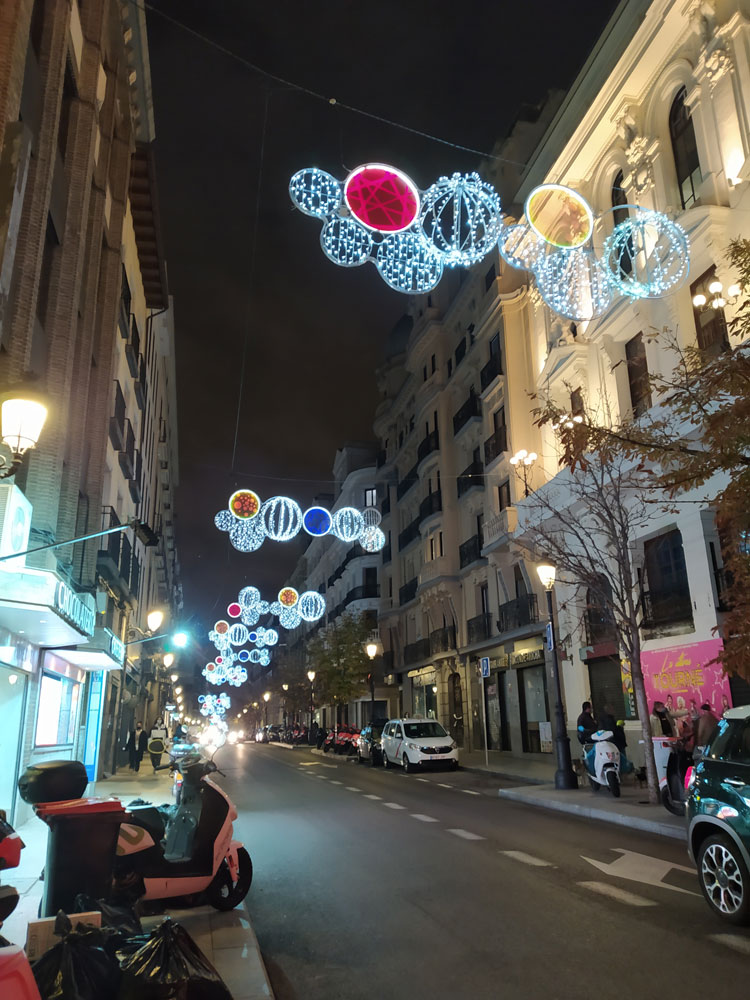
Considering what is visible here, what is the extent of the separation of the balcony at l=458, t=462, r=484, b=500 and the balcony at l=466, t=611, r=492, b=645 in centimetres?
599

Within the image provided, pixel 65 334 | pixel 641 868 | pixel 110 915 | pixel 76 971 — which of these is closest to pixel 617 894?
pixel 641 868

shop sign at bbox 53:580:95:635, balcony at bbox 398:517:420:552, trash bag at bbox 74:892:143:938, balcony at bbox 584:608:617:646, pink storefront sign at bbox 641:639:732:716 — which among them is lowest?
trash bag at bbox 74:892:143:938

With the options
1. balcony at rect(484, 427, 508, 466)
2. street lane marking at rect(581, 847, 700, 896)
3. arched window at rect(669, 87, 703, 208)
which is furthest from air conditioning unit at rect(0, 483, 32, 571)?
balcony at rect(484, 427, 508, 466)

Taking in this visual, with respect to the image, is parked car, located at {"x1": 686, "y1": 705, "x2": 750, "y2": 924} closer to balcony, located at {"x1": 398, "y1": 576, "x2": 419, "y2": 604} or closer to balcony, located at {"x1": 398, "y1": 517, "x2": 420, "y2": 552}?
balcony, located at {"x1": 398, "y1": 576, "x2": 419, "y2": 604}

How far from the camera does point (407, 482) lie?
45594mm

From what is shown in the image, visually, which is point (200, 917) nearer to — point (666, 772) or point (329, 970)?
point (329, 970)

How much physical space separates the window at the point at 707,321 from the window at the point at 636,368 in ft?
7.76

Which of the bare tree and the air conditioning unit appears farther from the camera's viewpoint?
the bare tree

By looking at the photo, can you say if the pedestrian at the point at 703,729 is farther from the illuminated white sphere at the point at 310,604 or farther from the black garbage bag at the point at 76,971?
the illuminated white sphere at the point at 310,604

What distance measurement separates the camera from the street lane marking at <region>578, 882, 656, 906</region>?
22.1 feet

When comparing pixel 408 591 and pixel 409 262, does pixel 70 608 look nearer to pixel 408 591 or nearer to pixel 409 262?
pixel 409 262

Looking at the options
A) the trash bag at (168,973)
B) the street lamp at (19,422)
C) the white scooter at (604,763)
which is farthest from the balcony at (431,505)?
the trash bag at (168,973)

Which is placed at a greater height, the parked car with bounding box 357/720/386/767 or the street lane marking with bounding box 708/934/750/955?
the parked car with bounding box 357/720/386/767

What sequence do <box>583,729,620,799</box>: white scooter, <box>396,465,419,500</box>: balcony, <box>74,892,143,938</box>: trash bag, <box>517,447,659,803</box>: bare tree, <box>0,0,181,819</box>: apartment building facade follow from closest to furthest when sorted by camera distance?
<box>74,892,143,938</box>: trash bag
<box>0,0,181,819</box>: apartment building facade
<box>517,447,659,803</box>: bare tree
<box>583,729,620,799</box>: white scooter
<box>396,465,419,500</box>: balcony
